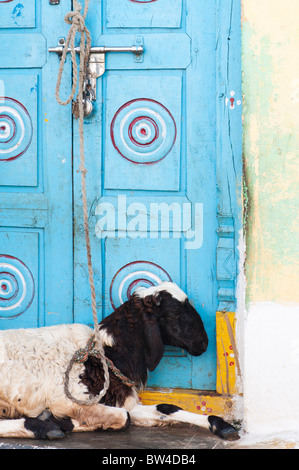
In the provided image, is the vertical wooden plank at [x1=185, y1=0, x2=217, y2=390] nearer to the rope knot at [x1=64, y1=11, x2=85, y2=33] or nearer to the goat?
the goat

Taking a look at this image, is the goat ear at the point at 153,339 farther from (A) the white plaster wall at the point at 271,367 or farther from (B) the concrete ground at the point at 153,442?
(A) the white plaster wall at the point at 271,367

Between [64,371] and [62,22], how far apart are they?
214 cm

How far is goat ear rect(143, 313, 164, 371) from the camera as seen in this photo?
3508mm

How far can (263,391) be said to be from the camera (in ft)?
10.7

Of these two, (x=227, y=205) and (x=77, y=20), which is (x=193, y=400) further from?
(x=77, y=20)

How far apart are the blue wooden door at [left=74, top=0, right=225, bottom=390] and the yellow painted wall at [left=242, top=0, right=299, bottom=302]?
460mm

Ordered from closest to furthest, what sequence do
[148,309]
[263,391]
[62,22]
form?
[263,391] → [148,309] → [62,22]

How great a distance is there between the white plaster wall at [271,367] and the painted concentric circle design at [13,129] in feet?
5.82

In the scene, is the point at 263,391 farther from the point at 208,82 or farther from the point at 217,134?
the point at 208,82

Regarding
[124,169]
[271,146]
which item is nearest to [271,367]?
[271,146]

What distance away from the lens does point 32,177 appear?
152 inches

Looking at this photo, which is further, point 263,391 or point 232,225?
point 232,225

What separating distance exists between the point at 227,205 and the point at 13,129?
57.3 inches

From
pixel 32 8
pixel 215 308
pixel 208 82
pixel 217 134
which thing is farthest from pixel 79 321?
pixel 32 8
